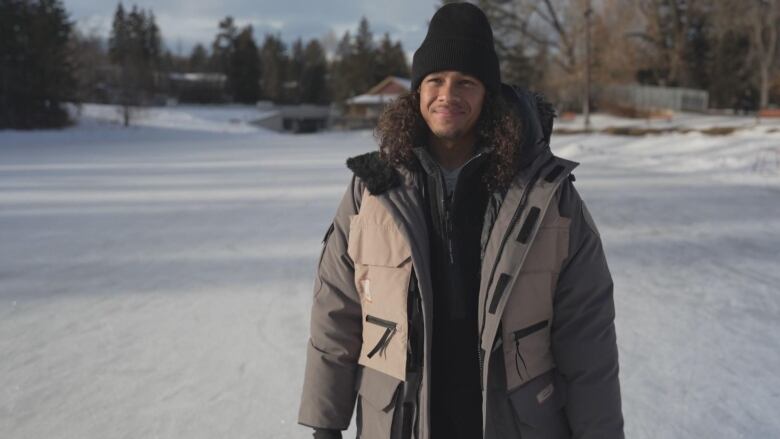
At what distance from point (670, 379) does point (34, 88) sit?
120 feet

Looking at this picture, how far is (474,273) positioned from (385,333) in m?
0.29

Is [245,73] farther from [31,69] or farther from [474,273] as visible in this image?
[474,273]

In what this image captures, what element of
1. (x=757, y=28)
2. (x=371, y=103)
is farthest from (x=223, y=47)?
(x=757, y=28)

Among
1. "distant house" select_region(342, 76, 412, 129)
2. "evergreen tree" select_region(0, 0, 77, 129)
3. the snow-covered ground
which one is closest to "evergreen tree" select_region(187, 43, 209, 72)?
"distant house" select_region(342, 76, 412, 129)

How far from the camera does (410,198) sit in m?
1.58

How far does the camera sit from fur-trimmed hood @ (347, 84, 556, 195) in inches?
63.1

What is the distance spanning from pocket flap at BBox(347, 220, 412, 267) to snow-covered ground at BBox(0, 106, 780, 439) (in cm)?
161

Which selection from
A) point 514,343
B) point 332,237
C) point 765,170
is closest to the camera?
point 514,343

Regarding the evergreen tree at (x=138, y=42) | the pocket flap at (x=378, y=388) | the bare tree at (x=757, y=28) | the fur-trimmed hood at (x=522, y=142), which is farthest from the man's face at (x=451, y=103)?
the evergreen tree at (x=138, y=42)

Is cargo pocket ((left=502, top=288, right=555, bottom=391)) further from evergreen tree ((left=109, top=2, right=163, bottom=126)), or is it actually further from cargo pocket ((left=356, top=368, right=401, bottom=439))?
evergreen tree ((left=109, top=2, right=163, bottom=126))

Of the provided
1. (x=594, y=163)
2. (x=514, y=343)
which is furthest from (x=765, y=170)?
(x=514, y=343)

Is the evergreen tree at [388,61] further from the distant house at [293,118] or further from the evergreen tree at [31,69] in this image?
the evergreen tree at [31,69]

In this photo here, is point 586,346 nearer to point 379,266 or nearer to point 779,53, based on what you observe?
point 379,266

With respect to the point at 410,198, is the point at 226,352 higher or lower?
lower
